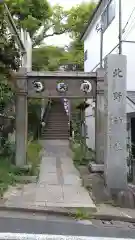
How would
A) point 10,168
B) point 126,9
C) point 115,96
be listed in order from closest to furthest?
point 115,96, point 10,168, point 126,9

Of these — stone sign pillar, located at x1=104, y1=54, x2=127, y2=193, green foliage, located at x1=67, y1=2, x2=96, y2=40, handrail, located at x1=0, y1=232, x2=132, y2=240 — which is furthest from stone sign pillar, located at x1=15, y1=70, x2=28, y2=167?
green foliage, located at x1=67, y1=2, x2=96, y2=40

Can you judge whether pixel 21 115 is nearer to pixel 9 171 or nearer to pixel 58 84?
pixel 58 84

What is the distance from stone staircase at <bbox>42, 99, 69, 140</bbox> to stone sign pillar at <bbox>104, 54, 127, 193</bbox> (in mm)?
16344

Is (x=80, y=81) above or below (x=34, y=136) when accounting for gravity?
above

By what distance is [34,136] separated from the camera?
25703 mm

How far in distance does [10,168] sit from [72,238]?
263 inches

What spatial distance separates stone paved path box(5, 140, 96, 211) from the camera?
9.48 meters

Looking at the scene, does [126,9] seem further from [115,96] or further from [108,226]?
[108,226]

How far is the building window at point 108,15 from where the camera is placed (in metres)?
17.4

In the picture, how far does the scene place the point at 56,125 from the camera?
99.0 ft

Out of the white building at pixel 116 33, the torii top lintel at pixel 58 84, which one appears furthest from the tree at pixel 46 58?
the torii top lintel at pixel 58 84

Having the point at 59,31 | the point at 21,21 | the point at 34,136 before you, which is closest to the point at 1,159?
the point at 34,136

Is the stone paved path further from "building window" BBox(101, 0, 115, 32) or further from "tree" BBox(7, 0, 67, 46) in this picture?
"tree" BBox(7, 0, 67, 46)

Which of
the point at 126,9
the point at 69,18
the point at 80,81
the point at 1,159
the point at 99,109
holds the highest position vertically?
the point at 69,18
